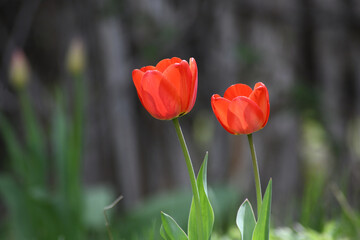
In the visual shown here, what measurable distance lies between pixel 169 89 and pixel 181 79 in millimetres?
21

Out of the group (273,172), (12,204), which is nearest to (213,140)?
(273,172)

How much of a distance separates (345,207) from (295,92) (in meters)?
1.81

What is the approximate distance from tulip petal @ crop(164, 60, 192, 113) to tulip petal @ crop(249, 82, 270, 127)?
3.2 inches

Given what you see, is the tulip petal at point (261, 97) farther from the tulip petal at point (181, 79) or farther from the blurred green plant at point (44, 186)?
the blurred green plant at point (44, 186)

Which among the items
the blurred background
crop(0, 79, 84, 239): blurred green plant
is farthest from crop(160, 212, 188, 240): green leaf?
the blurred background

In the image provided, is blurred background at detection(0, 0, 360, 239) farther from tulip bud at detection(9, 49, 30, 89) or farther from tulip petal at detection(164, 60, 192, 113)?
tulip petal at detection(164, 60, 192, 113)

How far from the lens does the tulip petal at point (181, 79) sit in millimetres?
579

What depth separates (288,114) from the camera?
9.15 ft

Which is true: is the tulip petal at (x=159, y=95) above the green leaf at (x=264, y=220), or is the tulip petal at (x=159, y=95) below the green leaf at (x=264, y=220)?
above

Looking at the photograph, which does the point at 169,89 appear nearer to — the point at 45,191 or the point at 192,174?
the point at 192,174

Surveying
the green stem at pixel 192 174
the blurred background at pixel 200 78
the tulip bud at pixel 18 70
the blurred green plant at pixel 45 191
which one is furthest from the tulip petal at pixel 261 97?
the blurred background at pixel 200 78

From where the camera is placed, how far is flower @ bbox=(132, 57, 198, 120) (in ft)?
1.89

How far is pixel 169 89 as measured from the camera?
1.90 ft

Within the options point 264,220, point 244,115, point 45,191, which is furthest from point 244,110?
point 45,191
